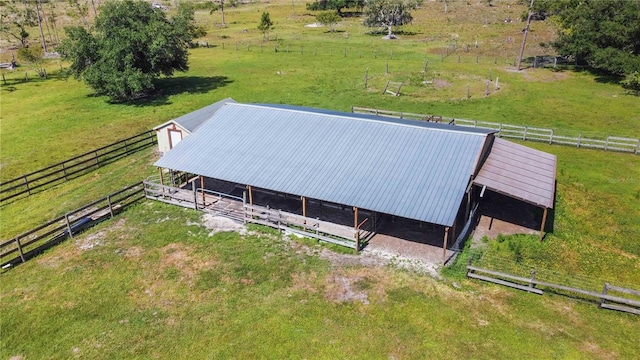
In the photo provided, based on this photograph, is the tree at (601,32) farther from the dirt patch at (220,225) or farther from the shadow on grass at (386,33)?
the dirt patch at (220,225)

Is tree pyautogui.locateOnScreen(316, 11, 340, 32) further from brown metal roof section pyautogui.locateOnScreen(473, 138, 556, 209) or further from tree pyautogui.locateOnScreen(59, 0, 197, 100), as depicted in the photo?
brown metal roof section pyautogui.locateOnScreen(473, 138, 556, 209)

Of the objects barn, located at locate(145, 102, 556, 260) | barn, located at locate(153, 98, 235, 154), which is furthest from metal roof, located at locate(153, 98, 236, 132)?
barn, located at locate(145, 102, 556, 260)

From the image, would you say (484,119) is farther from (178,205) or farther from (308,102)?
(178,205)

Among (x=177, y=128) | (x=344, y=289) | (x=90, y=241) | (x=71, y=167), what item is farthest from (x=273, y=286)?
(x=71, y=167)

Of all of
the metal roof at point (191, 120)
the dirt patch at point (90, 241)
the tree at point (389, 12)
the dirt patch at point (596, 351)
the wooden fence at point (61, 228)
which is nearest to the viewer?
the dirt patch at point (596, 351)

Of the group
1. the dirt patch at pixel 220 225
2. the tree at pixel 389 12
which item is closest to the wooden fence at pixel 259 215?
the dirt patch at pixel 220 225

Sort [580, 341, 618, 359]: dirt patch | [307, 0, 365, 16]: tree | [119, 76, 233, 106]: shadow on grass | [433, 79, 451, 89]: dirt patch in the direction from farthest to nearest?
1. [307, 0, 365, 16]: tree
2. [433, 79, 451, 89]: dirt patch
3. [119, 76, 233, 106]: shadow on grass
4. [580, 341, 618, 359]: dirt patch
